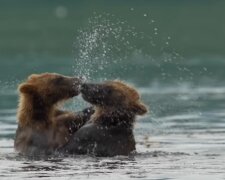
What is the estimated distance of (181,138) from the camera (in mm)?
20500

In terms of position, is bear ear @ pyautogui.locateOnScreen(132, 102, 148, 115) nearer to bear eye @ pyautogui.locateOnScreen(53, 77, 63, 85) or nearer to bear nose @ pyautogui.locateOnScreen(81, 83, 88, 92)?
bear nose @ pyautogui.locateOnScreen(81, 83, 88, 92)

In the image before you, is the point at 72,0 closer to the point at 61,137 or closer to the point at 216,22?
the point at 216,22

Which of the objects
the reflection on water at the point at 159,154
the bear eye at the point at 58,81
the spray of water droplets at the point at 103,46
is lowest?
the reflection on water at the point at 159,154

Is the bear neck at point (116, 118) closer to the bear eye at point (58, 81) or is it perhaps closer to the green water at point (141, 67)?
the green water at point (141, 67)

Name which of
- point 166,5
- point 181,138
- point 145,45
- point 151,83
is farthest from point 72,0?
point 181,138

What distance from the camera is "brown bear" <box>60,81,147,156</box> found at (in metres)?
18.2

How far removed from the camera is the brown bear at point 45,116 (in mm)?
18391

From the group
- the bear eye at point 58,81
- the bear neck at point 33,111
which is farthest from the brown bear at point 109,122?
the bear neck at point 33,111

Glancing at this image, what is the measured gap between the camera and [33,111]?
1866 centimetres

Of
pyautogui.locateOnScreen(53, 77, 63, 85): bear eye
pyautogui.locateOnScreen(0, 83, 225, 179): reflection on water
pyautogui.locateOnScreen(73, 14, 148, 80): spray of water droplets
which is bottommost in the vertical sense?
pyautogui.locateOnScreen(0, 83, 225, 179): reflection on water

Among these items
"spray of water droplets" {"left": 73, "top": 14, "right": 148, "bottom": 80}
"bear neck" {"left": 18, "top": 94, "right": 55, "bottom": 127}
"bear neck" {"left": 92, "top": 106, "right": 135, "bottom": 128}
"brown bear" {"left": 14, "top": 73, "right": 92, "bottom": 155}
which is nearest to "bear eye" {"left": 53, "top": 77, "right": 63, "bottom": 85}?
"brown bear" {"left": 14, "top": 73, "right": 92, "bottom": 155}

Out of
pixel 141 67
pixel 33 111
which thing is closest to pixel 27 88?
pixel 33 111

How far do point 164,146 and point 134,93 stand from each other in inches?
48.4

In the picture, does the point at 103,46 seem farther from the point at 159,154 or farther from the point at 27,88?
the point at 159,154
